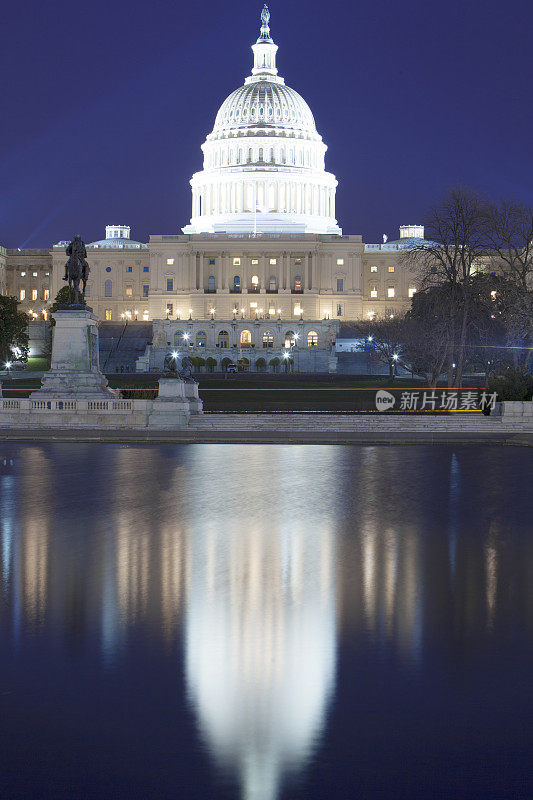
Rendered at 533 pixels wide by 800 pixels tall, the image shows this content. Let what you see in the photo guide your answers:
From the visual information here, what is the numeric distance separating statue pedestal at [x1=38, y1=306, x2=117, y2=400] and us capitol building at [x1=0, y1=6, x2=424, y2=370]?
94.1m

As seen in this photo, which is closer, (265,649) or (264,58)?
(265,649)

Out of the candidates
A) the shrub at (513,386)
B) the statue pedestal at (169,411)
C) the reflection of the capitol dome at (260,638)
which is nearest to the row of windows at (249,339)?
the shrub at (513,386)

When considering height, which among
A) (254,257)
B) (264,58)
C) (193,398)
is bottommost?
(193,398)

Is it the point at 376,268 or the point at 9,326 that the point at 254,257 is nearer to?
the point at 376,268

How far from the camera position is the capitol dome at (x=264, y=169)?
587 ft

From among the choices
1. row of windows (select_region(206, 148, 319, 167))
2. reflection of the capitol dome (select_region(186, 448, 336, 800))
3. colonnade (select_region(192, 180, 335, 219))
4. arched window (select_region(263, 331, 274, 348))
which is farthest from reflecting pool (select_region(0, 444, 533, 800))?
row of windows (select_region(206, 148, 319, 167))

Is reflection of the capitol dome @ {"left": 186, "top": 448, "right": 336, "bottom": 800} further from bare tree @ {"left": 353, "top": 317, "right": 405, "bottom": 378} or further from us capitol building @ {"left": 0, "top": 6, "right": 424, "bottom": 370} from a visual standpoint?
us capitol building @ {"left": 0, "top": 6, "right": 424, "bottom": 370}

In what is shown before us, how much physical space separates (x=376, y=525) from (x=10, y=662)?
10056 millimetres

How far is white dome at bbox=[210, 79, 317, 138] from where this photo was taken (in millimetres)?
180375

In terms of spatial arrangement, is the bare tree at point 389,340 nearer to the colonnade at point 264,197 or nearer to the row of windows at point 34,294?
the colonnade at point 264,197

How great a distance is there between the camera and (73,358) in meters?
46.7

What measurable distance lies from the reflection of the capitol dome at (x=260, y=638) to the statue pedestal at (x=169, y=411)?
2369 cm

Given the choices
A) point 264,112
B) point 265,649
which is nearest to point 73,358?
point 265,649

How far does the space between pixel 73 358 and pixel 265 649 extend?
3738 cm
